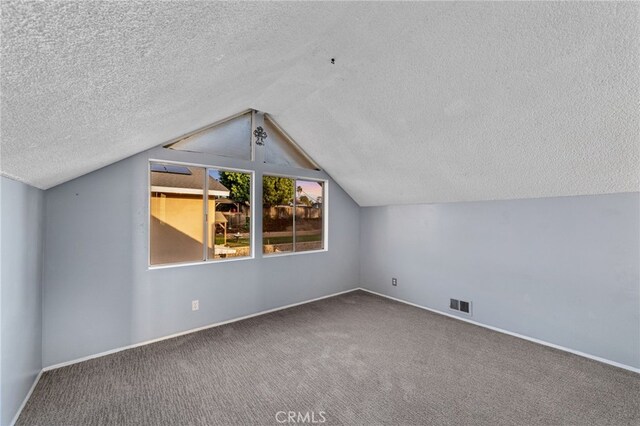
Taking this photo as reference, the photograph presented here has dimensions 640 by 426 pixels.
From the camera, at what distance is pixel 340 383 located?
2277 millimetres

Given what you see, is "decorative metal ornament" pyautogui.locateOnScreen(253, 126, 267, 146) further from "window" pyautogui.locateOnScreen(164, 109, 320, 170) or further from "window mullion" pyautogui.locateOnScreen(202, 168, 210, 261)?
"window mullion" pyautogui.locateOnScreen(202, 168, 210, 261)

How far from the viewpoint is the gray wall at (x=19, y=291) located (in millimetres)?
1702

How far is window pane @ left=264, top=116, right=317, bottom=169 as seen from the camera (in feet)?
13.1

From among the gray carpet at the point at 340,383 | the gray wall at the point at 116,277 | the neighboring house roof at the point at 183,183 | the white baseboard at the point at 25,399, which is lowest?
the gray carpet at the point at 340,383

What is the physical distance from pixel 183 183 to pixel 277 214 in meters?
1.40

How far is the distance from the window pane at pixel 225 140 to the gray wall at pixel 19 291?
149 centimetres

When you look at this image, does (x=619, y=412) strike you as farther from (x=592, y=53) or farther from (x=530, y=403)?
(x=592, y=53)

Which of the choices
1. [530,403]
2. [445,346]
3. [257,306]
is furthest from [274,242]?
[530,403]

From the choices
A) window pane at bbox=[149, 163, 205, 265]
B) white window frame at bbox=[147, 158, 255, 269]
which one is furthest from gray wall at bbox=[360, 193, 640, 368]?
window pane at bbox=[149, 163, 205, 265]

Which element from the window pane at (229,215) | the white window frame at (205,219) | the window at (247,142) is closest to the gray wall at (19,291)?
the white window frame at (205,219)

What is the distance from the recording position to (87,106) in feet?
3.96

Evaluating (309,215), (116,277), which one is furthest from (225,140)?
(116,277)

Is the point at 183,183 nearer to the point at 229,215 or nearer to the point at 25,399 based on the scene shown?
the point at 229,215

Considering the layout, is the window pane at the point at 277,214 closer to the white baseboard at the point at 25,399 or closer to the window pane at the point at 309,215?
the window pane at the point at 309,215
